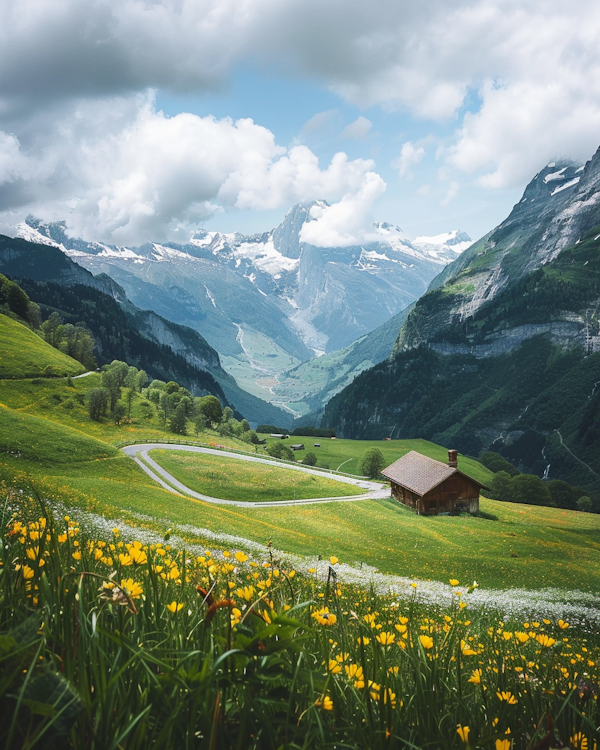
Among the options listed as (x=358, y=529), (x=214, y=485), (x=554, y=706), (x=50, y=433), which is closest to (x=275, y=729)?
(x=554, y=706)

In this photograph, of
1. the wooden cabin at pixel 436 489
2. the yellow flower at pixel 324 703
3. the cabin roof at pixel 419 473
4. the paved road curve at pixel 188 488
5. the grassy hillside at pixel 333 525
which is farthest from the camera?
the cabin roof at pixel 419 473

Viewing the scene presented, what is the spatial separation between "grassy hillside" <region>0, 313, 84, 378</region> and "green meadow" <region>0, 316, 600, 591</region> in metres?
6.53

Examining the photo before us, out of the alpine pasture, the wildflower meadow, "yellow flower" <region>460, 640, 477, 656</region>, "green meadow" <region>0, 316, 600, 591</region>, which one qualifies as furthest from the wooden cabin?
the wildflower meadow

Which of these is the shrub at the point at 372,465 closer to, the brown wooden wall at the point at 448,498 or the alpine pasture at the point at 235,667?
the brown wooden wall at the point at 448,498

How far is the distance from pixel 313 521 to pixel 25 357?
75422mm

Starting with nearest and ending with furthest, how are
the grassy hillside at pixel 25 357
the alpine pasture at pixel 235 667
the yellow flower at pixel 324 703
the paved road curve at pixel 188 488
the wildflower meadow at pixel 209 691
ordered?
the wildflower meadow at pixel 209 691, the alpine pasture at pixel 235 667, the yellow flower at pixel 324 703, the paved road curve at pixel 188 488, the grassy hillside at pixel 25 357

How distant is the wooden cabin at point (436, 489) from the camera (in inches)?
2721

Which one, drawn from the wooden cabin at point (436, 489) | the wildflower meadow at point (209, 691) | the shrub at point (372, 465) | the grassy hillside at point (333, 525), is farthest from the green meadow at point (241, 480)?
the wildflower meadow at point (209, 691)

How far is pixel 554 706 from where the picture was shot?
2572 mm

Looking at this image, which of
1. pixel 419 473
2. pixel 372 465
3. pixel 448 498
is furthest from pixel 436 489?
pixel 372 465

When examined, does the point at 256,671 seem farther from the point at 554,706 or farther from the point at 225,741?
the point at 554,706

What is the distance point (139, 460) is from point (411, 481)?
4270 cm

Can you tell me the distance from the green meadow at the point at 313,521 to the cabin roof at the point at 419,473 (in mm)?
4185

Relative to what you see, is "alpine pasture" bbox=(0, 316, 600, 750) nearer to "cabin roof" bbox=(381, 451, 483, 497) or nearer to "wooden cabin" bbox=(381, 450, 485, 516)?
"cabin roof" bbox=(381, 451, 483, 497)
